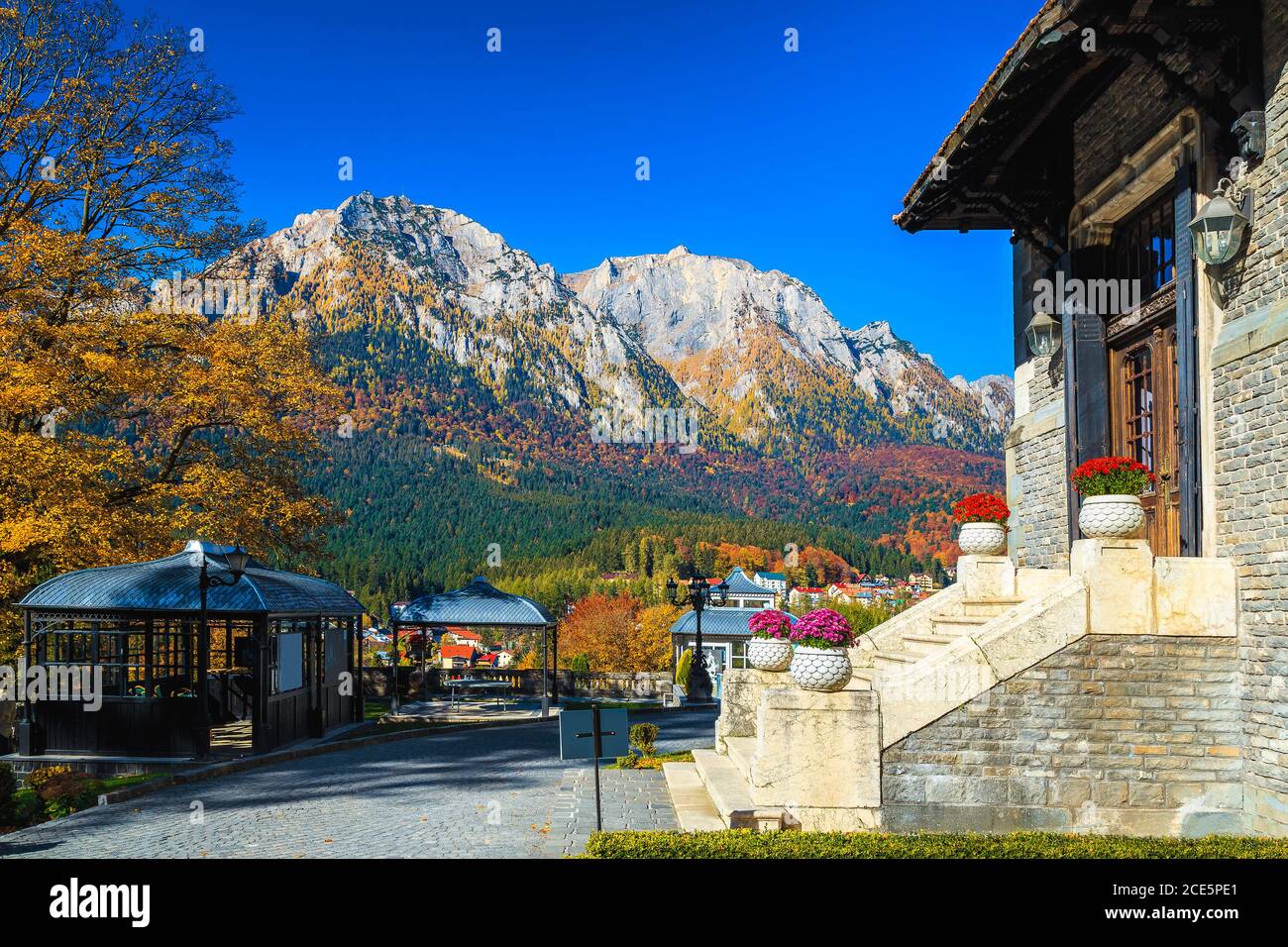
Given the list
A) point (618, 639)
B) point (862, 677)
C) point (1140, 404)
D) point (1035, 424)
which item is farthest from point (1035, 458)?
point (618, 639)

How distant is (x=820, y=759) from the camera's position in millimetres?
9625

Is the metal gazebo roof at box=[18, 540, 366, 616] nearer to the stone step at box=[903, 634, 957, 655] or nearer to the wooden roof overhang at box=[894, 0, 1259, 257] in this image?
the stone step at box=[903, 634, 957, 655]

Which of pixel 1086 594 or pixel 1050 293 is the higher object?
pixel 1050 293

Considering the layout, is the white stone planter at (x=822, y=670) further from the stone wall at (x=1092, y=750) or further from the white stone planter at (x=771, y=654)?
the white stone planter at (x=771, y=654)

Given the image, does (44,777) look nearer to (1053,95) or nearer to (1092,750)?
(1092,750)

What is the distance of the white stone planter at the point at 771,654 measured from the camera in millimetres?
12906

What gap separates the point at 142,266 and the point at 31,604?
9.66 m

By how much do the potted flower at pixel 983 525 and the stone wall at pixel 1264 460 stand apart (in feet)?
11.0

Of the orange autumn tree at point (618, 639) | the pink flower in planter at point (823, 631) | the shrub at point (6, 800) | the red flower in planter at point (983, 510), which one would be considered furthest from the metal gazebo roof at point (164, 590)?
the orange autumn tree at point (618, 639)

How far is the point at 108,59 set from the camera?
23188 mm

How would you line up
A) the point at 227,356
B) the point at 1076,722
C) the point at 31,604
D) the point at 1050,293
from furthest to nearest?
the point at 227,356 < the point at 31,604 < the point at 1050,293 < the point at 1076,722

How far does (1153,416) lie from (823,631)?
233 inches
